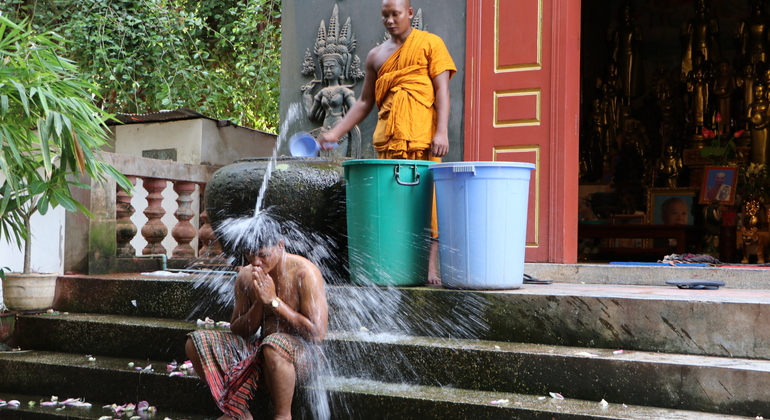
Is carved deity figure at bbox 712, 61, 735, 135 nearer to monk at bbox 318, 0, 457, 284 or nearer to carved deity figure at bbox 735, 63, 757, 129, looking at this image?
carved deity figure at bbox 735, 63, 757, 129

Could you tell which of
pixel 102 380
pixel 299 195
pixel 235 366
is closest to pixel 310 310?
pixel 235 366

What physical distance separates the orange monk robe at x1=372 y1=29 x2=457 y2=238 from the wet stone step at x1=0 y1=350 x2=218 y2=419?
1946 mm

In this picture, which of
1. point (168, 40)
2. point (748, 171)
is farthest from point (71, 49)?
point (748, 171)

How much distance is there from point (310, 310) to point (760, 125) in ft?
25.7

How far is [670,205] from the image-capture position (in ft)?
30.8

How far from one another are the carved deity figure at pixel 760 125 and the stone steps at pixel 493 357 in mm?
5977

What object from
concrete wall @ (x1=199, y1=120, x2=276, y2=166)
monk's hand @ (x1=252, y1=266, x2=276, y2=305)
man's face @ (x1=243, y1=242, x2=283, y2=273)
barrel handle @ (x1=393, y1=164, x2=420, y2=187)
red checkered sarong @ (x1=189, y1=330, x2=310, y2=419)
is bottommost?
red checkered sarong @ (x1=189, y1=330, x2=310, y2=419)

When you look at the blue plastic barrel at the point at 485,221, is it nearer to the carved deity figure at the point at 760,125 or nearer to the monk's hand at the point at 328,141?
the monk's hand at the point at 328,141

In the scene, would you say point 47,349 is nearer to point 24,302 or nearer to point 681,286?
point 24,302

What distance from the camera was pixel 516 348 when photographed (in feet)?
12.0

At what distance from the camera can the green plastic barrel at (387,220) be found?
437 cm

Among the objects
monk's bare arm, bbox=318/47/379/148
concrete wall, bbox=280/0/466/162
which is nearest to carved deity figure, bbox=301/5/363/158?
concrete wall, bbox=280/0/466/162

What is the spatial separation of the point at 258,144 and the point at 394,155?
432cm

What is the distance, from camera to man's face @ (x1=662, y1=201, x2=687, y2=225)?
9.27 metres
